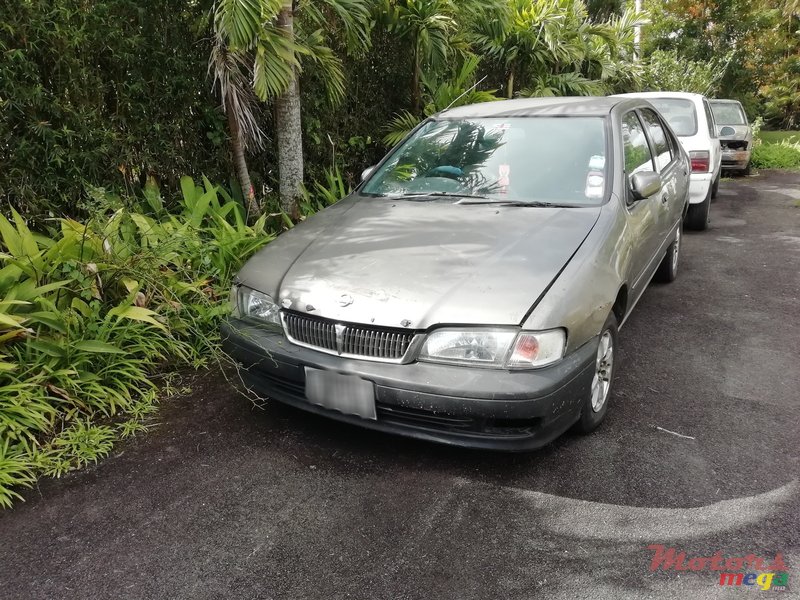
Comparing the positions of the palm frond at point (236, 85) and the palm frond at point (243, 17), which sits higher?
the palm frond at point (243, 17)

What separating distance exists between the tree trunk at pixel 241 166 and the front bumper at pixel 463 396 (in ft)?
10.1

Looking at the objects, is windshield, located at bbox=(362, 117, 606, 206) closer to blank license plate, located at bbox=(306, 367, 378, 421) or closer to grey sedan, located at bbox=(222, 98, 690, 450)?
grey sedan, located at bbox=(222, 98, 690, 450)

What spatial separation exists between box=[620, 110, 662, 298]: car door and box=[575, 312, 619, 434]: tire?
503 mm

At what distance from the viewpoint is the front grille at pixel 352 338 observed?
2674 millimetres

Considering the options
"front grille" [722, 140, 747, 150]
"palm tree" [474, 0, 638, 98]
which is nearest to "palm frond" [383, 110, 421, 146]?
"palm tree" [474, 0, 638, 98]

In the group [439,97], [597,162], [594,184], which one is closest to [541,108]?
[597,162]

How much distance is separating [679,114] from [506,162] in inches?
211

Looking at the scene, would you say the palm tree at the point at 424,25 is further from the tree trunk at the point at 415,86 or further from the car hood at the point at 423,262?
the car hood at the point at 423,262

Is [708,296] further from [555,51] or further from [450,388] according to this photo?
[555,51]

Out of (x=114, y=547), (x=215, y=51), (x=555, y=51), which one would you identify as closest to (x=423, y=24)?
(x=215, y=51)

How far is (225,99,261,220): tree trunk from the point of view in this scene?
547 cm

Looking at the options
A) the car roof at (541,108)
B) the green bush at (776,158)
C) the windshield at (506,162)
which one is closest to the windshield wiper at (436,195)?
the windshield at (506,162)

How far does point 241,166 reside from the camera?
571 cm

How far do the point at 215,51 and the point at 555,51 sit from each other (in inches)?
244
